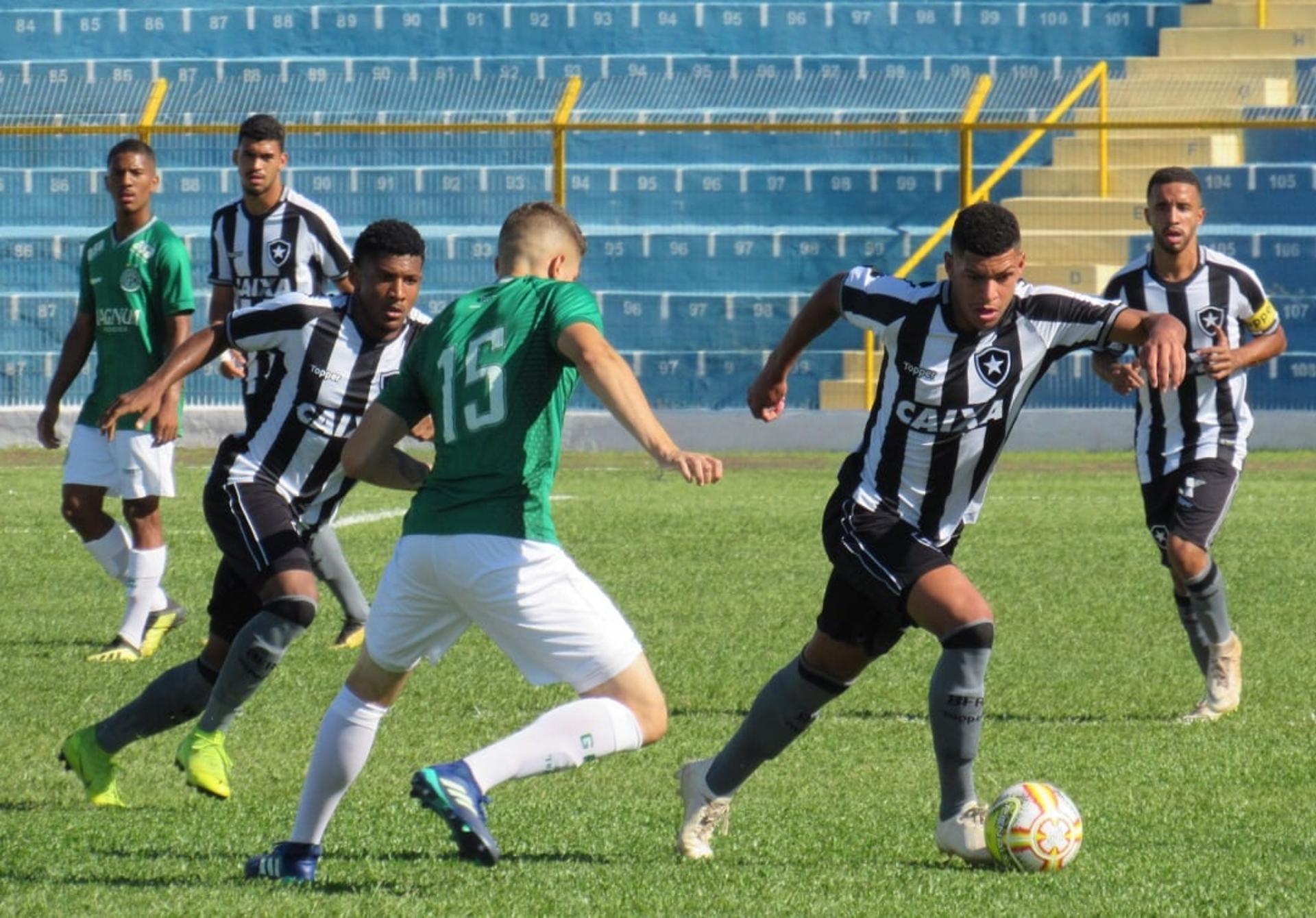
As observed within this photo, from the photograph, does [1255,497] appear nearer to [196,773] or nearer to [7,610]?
[7,610]

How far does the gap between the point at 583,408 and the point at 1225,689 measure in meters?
12.6

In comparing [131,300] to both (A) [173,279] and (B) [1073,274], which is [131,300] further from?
(B) [1073,274]

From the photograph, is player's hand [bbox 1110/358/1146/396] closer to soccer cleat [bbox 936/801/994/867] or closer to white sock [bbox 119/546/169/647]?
soccer cleat [bbox 936/801/994/867]

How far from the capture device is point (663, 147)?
22.9 meters

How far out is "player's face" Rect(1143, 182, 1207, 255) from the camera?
7.63 meters

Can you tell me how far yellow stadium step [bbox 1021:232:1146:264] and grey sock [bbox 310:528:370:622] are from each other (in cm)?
1314

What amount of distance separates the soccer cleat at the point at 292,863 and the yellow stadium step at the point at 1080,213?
16937mm

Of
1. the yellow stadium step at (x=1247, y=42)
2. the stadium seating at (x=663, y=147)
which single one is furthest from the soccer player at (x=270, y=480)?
the yellow stadium step at (x=1247, y=42)

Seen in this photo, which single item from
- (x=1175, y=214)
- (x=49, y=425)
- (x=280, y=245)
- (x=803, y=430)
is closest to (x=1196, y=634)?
(x=1175, y=214)

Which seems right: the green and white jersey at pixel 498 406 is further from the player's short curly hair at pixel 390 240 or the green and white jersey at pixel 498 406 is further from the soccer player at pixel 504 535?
the player's short curly hair at pixel 390 240

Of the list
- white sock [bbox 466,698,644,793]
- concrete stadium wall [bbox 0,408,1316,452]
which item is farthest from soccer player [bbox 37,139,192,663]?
concrete stadium wall [bbox 0,408,1316,452]

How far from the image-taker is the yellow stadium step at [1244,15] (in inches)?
942

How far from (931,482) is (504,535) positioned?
4.91 ft

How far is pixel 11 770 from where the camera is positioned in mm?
6594
